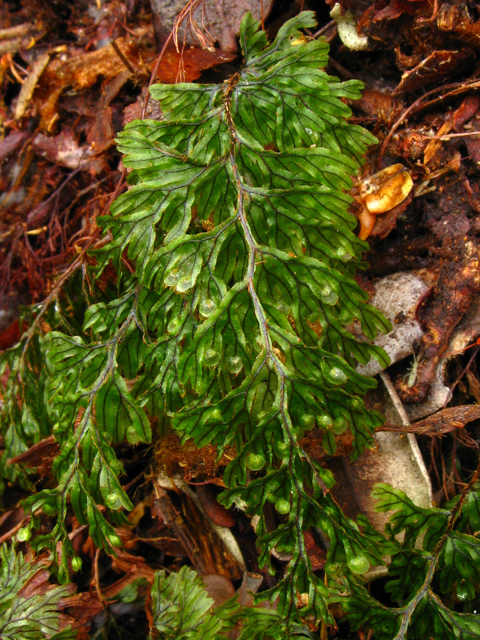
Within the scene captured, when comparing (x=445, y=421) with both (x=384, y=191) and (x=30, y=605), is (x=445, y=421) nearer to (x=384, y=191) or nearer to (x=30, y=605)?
(x=384, y=191)

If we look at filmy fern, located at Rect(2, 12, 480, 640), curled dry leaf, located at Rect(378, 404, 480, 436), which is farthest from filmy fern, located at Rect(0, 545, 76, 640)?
curled dry leaf, located at Rect(378, 404, 480, 436)

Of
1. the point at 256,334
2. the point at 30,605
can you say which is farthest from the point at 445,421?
the point at 30,605

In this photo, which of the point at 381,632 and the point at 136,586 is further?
the point at 136,586

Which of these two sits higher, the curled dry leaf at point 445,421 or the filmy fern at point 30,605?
the filmy fern at point 30,605

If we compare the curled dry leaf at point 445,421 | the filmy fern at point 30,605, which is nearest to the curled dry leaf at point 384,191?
the curled dry leaf at point 445,421

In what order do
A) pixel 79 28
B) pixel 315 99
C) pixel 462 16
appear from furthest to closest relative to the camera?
pixel 79 28
pixel 462 16
pixel 315 99

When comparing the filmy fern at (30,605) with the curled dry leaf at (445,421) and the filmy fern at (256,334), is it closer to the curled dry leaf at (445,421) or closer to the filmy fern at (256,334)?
the filmy fern at (256,334)

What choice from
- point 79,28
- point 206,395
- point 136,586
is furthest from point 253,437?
point 79,28

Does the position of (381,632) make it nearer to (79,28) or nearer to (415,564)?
(415,564)
